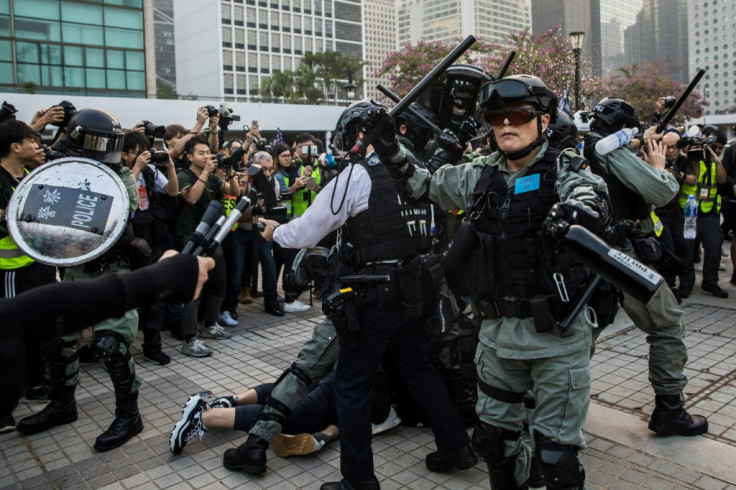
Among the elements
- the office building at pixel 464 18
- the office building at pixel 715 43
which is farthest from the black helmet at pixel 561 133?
the office building at pixel 464 18

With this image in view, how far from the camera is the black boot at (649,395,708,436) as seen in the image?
3.99m

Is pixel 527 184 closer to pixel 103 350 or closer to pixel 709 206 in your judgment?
pixel 103 350

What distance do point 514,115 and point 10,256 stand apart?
381cm

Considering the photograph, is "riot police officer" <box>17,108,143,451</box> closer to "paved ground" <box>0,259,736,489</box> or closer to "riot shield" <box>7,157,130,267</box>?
"paved ground" <box>0,259,736,489</box>

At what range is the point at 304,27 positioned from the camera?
108 m

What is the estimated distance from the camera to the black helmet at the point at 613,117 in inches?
169

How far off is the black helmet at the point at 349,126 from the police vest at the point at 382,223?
0.53 feet

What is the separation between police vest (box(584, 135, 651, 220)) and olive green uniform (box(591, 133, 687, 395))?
0.17ft

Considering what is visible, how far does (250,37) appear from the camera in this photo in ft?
344

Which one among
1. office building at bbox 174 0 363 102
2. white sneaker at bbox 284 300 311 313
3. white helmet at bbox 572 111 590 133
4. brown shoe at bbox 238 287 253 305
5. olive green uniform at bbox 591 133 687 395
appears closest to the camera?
olive green uniform at bbox 591 133 687 395

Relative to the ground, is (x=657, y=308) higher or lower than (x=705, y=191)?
lower

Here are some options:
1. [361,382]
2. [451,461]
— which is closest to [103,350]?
[361,382]

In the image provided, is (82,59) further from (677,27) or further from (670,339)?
(677,27)

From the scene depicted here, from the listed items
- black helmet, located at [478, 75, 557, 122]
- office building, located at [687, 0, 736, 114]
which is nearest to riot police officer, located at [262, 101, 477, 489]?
black helmet, located at [478, 75, 557, 122]
